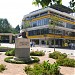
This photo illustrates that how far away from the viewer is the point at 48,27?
2135 inches

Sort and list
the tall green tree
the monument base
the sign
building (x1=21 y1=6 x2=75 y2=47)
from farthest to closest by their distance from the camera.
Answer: the tall green tree → building (x1=21 y1=6 x2=75 y2=47) → the sign → the monument base

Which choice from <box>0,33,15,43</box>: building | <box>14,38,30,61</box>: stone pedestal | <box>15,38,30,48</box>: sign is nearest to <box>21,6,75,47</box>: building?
<box>0,33,15,43</box>: building

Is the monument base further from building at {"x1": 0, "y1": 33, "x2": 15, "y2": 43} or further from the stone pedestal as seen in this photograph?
building at {"x1": 0, "y1": 33, "x2": 15, "y2": 43}

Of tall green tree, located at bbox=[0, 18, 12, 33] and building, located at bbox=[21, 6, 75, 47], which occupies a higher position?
tall green tree, located at bbox=[0, 18, 12, 33]

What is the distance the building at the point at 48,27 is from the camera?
55969mm

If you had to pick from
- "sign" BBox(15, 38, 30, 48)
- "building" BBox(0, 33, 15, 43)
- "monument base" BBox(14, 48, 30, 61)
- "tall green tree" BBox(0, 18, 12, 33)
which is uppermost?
"tall green tree" BBox(0, 18, 12, 33)

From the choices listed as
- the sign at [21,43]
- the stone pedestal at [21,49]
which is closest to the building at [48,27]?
the sign at [21,43]

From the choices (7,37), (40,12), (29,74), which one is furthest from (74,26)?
(29,74)

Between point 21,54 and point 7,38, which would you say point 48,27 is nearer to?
point 7,38

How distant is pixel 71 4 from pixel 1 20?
114303mm

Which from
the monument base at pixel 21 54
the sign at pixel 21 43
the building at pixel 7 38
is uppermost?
the building at pixel 7 38

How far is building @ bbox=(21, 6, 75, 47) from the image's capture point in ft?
184

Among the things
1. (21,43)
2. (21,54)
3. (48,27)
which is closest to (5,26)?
(48,27)

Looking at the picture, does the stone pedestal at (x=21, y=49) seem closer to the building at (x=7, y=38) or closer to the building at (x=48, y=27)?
the building at (x=48, y=27)
